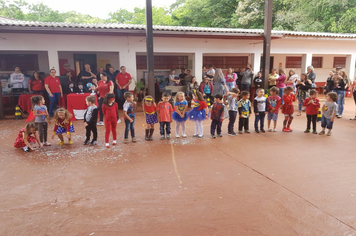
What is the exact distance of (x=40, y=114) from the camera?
6.01 m

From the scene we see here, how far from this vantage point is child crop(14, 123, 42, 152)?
18.6ft

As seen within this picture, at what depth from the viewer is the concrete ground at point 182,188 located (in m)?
2.98

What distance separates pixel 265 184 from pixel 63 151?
13.9 ft

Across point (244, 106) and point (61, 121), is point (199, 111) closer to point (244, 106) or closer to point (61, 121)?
point (244, 106)

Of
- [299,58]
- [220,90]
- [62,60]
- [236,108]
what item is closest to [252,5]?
[299,58]

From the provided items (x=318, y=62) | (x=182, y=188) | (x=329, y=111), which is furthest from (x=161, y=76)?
(x=182, y=188)

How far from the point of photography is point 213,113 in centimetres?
659

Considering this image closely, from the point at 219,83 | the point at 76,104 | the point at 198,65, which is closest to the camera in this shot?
the point at 76,104

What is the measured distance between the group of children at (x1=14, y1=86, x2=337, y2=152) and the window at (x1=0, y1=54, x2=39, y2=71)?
8.24 meters

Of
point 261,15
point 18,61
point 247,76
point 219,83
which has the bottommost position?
point 219,83

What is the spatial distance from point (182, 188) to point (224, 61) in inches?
500

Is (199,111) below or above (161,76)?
below

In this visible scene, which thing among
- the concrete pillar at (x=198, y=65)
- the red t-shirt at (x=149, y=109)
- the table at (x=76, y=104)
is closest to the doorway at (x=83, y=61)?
the table at (x=76, y=104)

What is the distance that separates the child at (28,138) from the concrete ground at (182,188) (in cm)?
19
